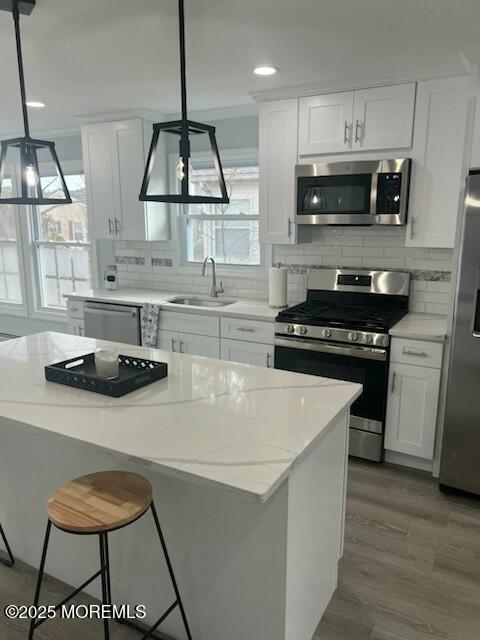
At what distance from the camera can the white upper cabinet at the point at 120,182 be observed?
406 cm

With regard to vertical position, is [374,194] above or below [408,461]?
above

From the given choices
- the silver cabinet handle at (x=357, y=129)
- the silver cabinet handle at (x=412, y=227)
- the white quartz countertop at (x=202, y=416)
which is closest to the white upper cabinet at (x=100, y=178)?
the silver cabinet handle at (x=357, y=129)

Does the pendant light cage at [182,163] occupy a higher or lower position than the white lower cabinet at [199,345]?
higher

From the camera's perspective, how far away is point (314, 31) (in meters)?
2.30

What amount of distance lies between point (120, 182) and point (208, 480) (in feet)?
11.5

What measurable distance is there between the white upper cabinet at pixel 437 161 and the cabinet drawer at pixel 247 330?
1.13 m

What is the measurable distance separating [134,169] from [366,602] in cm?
354

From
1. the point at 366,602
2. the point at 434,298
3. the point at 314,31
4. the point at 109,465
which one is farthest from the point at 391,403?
the point at 314,31

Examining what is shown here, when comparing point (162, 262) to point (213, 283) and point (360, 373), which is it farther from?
point (360, 373)

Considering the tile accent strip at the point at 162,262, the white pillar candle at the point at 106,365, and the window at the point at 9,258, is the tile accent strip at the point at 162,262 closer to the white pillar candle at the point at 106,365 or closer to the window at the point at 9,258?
the window at the point at 9,258

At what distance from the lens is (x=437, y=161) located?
2969 mm

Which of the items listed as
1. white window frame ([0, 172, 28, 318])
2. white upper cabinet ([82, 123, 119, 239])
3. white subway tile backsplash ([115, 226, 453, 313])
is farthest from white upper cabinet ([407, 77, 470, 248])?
white window frame ([0, 172, 28, 318])

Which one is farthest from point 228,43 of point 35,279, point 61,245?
point 35,279

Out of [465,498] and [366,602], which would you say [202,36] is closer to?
[366,602]
